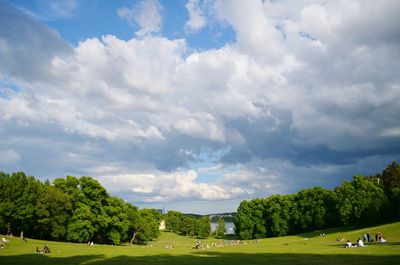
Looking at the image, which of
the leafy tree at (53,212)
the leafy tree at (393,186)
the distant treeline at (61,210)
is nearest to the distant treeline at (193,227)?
the distant treeline at (61,210)

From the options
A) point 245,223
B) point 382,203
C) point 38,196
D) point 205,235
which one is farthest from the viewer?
point 205,235

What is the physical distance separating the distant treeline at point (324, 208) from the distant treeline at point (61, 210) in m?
51.0

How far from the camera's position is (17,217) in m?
80.2

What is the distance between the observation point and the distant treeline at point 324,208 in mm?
95188

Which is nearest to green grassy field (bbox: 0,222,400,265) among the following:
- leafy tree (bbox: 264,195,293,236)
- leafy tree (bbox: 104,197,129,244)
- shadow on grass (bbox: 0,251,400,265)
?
shadow on grass (bbox: 0,251,400,265)

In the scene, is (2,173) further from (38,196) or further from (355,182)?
(355,182)

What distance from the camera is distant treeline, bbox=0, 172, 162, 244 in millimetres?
81188

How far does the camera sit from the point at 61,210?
289 ft

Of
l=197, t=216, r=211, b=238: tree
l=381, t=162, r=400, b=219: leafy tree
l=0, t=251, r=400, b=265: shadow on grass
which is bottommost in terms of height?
l=0, t=251, r=400, b=265: shadow on grass

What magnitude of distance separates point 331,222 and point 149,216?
2110 inches

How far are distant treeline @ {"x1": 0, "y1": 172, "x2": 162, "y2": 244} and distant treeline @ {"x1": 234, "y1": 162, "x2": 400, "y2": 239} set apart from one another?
5098 cm

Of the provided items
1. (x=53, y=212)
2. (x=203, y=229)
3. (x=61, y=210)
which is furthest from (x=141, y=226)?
(x=203, y=229)

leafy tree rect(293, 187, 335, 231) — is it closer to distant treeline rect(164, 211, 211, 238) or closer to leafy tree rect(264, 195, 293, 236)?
leafy tree rect(264, 195, 293, 236)

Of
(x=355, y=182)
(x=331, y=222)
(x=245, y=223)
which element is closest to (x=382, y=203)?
(x=355, y=182)
